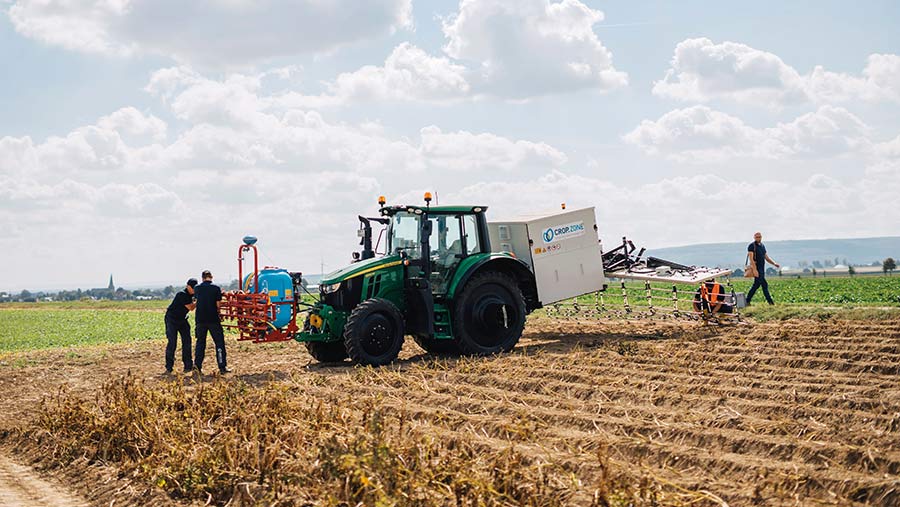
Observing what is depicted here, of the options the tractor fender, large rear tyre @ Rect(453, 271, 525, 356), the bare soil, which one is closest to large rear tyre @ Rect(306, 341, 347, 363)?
large rear tyre @ Rect(453, 271, 525, 356)

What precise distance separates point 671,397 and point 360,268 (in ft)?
18.4

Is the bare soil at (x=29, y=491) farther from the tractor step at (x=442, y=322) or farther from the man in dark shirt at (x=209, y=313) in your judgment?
the tractor step at (x=442, y=322)

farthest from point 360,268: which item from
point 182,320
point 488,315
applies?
point 182,320

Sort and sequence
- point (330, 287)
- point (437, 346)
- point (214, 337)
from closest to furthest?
point (330, 287)
point (214, 337)
point (437, 346)

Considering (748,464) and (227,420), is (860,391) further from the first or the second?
(227,420)

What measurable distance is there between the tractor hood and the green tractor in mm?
16

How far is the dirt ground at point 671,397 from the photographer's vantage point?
256 inches

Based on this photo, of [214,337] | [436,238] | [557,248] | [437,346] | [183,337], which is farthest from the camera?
[557,248]

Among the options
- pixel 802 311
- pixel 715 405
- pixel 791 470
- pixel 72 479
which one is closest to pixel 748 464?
pixel 791 470

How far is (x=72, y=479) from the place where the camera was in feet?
27.2

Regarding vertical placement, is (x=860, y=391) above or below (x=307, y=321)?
below

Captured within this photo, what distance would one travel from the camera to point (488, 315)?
44.4ft

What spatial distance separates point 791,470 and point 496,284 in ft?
25.4

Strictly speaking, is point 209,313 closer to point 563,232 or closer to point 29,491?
point 29,491
